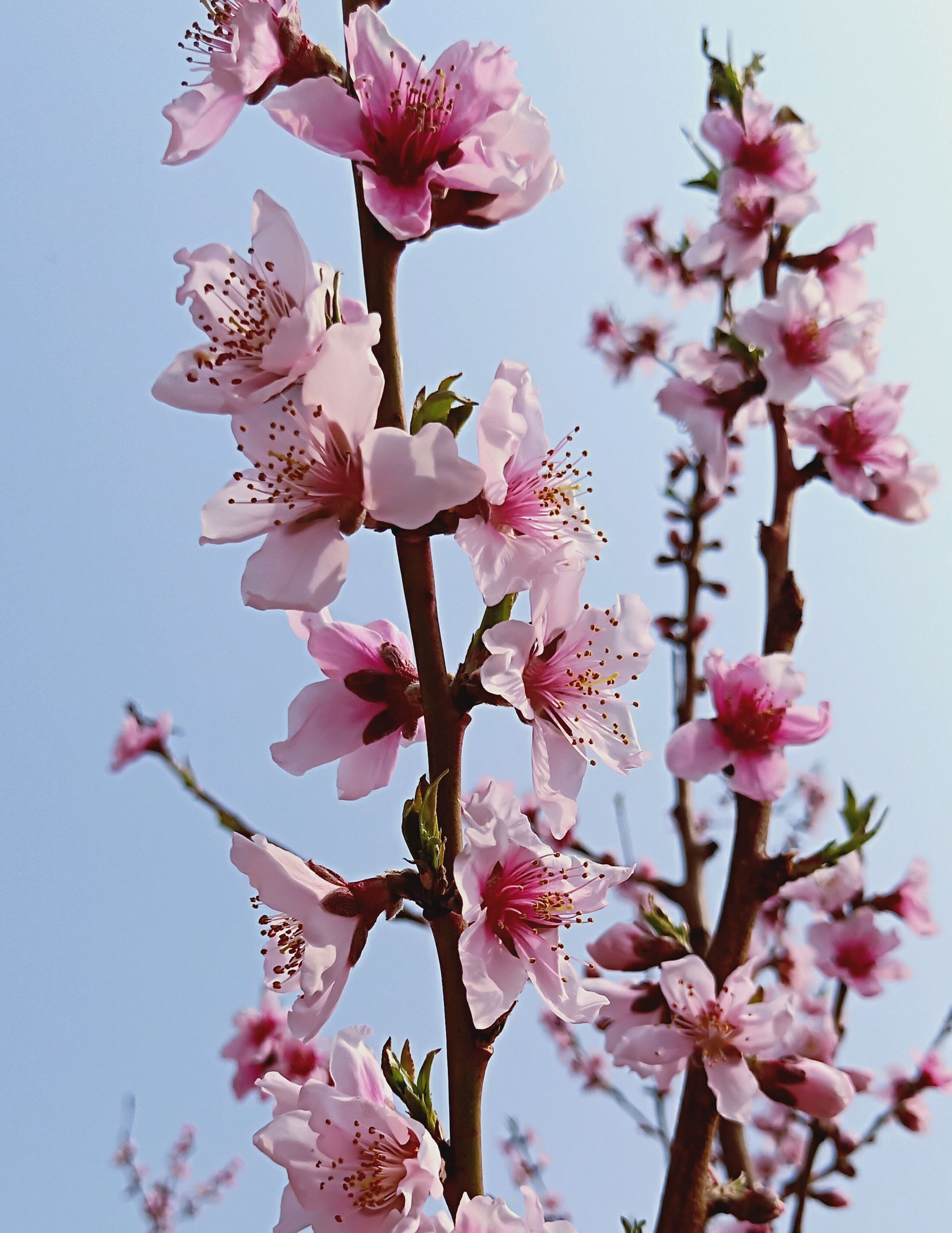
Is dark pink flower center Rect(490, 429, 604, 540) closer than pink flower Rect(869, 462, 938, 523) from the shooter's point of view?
Yes

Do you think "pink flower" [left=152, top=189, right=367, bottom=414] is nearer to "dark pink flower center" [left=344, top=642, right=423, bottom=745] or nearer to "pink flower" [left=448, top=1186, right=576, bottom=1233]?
"dark pink flower center" [left=344, top=642, right=423, bottom=745]

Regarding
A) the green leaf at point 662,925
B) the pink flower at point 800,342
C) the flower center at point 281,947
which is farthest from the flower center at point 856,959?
the flower center at point 281,947

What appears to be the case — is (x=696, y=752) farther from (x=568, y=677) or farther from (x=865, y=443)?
(x=865, y=443)

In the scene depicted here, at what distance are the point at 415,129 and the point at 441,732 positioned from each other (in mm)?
846

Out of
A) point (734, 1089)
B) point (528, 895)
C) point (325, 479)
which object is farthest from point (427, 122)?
point (734, 1089)

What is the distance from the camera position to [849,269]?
3072 mm

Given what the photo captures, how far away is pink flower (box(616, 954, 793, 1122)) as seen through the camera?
198cm

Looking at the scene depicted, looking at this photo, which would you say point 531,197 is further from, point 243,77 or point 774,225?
point 774,225

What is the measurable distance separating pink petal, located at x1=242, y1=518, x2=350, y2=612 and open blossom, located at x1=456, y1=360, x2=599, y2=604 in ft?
0.55

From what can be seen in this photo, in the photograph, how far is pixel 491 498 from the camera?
1.27 metres

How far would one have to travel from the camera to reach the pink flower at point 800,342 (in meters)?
2.76

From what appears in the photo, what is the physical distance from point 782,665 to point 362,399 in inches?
54.5

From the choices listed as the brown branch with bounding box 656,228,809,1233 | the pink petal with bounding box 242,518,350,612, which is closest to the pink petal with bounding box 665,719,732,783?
the brown branch with bounding box 656,228,809,1233

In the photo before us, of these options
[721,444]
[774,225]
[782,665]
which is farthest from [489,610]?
[774,225]
